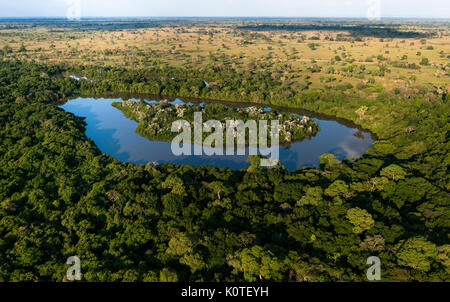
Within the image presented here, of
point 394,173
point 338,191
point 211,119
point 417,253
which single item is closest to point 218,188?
point 338,191

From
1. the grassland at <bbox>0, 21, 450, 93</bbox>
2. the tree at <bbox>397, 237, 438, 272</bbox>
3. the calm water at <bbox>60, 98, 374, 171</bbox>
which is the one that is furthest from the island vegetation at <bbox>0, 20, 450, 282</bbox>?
the grassland at <bbox>0, 21, 450, 93</bbox>

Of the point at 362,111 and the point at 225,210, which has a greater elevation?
the point at 362,111

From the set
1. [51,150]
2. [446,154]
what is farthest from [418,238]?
[51,150]

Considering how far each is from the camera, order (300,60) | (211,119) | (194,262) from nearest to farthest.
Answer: (194,262)
(211,119)
(300,60)

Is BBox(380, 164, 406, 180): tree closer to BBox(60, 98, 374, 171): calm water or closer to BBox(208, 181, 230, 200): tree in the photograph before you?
BBox(60, 98, 374, 171): calm water

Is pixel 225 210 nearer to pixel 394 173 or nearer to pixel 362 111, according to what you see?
pixel 394 173

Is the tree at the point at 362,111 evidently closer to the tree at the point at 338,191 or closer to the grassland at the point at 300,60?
the grassland at the point at 300,60
